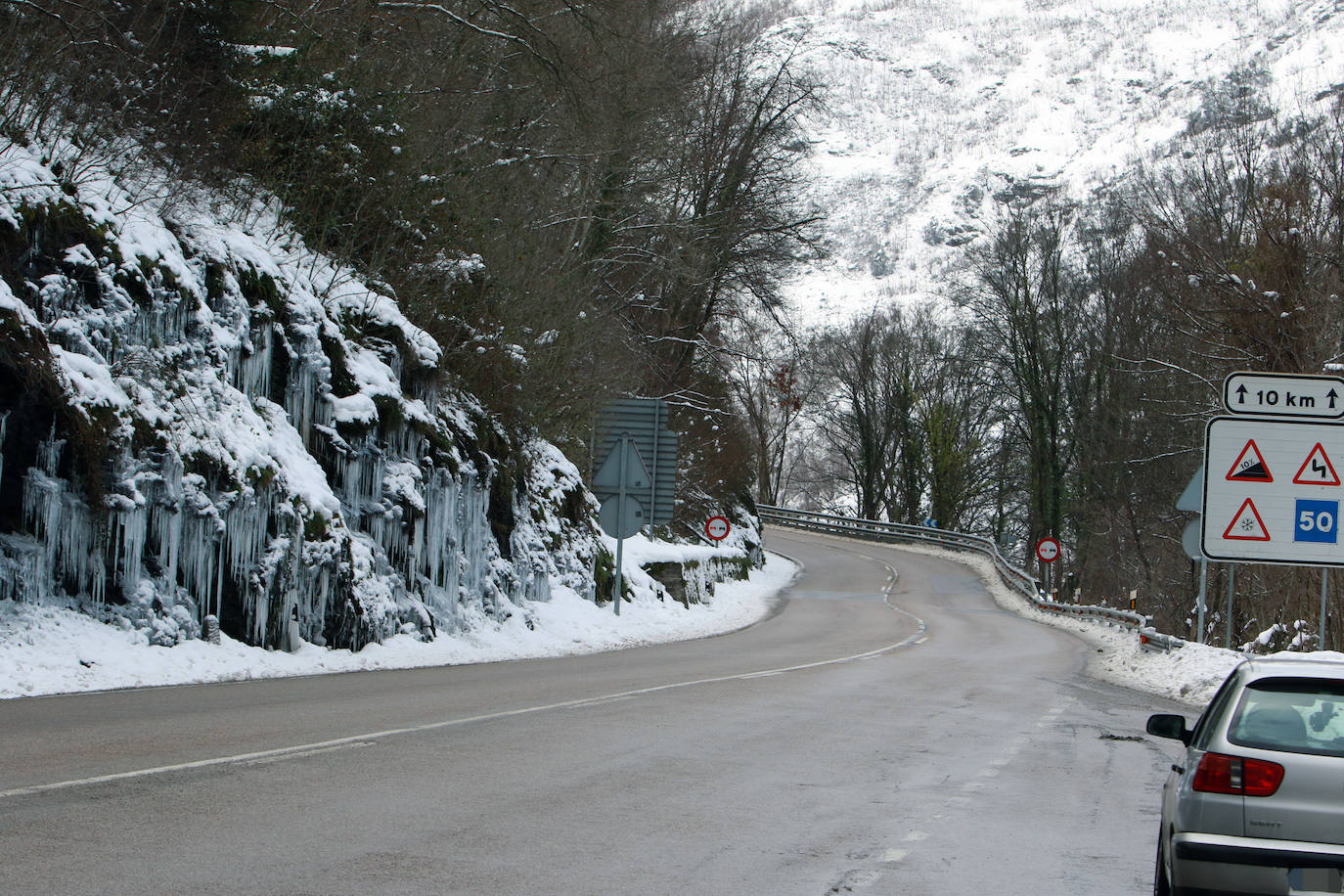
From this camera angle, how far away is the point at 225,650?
1421 cm

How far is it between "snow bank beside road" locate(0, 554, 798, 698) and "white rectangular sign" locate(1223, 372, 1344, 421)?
9881 millimetres

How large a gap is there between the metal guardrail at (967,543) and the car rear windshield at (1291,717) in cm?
1765

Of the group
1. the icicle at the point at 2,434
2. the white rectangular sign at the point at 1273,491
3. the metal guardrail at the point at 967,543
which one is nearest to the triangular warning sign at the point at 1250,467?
the white rectangular sign at the point at 1273,491

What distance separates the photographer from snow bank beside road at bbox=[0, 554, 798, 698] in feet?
39.4

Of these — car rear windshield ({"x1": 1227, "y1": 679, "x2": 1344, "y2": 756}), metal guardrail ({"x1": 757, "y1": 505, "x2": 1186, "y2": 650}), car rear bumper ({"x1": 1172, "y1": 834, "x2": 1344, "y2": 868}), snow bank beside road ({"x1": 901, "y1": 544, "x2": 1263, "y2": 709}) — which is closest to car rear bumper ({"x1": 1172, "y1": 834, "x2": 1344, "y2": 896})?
car rear bumper ({"x1": 1172, "y1": 834, "x2": 1344, "y2": 868})

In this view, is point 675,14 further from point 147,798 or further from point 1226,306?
point 147,798

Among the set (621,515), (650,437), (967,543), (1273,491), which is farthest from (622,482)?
(967,543)

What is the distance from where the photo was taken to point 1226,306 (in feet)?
98.0

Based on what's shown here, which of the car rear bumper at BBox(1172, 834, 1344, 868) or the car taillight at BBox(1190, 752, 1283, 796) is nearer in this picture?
the car rear bumper at BBox(1172, 834, 1344, 868)

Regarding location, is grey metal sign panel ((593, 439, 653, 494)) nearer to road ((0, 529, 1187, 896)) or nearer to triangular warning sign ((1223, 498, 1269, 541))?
road ((0, 529, 1187, 896))

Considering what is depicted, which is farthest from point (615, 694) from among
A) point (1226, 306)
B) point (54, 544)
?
point (1226, 306)

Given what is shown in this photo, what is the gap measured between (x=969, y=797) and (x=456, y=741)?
3473 mm

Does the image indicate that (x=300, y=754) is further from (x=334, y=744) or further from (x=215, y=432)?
(x=215, y=432)

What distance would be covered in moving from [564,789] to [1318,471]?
9516 millimetres
